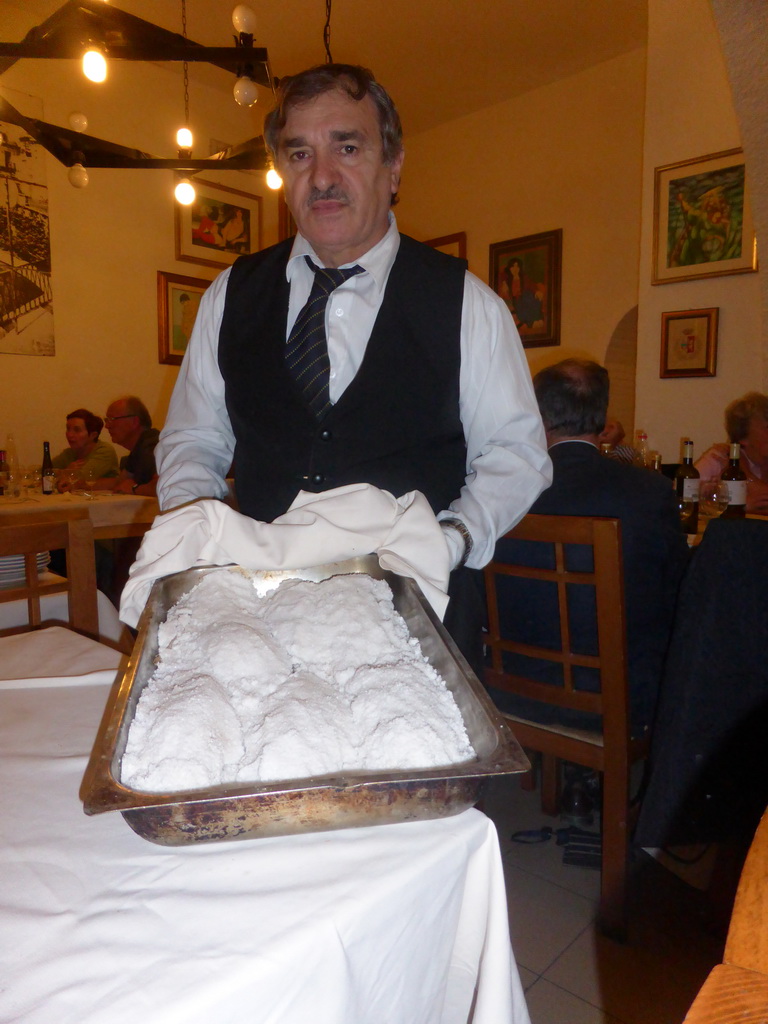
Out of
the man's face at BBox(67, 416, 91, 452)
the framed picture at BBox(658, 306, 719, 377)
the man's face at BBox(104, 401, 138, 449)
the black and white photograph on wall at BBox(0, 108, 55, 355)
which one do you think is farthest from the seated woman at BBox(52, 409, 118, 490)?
the framed picture at BBox(658, 306, 719, 377)

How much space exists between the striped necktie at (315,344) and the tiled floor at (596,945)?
0.75 meters

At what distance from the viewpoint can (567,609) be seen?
1.43 m

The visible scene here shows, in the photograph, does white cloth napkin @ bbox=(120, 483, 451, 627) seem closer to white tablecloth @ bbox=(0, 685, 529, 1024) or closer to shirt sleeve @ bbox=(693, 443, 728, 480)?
white tablecloth @ bbox=(0, 685, 529, 1024)

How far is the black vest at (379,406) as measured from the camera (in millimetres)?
1136

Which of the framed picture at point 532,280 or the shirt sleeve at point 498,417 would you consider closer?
the shirt sleeve at point 498,417

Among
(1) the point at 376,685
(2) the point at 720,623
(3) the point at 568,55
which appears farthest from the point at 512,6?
(1) the point at 376,685

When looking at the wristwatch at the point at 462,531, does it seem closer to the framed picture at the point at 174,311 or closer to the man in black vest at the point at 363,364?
the man in black vest at the point at 363,364

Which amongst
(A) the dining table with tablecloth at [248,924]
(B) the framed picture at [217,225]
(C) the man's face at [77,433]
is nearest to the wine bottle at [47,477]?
(C) the man's face at [77,433]

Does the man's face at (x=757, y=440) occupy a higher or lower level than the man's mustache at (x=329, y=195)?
lower

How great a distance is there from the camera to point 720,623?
4.05 ft

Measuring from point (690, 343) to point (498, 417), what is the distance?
8.97 ft

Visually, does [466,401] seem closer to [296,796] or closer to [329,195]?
[329,195]

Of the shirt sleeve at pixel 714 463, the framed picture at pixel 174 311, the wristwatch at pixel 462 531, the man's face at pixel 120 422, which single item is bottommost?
the wristwatch at pixel 462 531

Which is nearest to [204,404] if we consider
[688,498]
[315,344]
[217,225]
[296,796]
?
[315,344]
